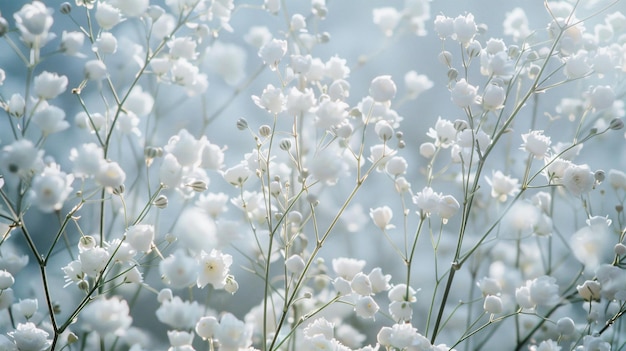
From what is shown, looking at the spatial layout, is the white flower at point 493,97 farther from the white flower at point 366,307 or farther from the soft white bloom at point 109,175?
the soft white bloom at point 109,175

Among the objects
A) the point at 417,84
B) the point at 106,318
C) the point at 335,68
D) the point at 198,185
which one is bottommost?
the point at 106,318

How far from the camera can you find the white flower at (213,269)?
0.51 metres

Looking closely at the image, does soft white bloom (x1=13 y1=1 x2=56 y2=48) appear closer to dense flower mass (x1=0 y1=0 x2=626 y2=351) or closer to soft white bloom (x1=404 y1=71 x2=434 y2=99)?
dense flower mass (x1=0 y1=0 x2=626 y2=351)

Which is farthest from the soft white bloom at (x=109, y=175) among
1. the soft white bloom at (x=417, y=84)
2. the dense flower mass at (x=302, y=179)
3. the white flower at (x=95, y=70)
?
the soft white bloom at (x=417, y=84)

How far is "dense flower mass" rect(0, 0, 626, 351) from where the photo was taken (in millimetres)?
501

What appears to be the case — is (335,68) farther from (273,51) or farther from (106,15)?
(106,15)

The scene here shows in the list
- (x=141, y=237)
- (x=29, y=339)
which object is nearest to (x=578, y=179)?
(x=141, y=237)

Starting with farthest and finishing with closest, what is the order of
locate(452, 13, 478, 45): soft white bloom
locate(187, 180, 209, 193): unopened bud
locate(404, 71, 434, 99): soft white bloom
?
1. locate(404, 71, 434, 99): soft white bloom
2. locate(452, 13, 478, 45): soft white bloom
3. locate(187, 180, 209, 193): unopened bud

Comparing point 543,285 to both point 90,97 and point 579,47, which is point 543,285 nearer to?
point 579,47

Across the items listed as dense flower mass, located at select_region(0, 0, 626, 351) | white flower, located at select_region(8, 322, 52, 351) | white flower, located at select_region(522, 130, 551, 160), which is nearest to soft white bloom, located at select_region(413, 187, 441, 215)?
dense flower mass, located at select_region(0, 0, 626, 351)

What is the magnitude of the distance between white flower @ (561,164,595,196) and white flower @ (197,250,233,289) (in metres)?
0.33

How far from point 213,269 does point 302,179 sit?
4.7 inches

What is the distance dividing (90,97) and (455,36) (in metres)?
0.70

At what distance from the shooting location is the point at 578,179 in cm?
58
